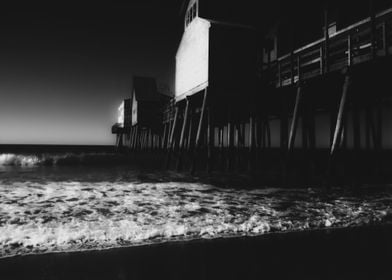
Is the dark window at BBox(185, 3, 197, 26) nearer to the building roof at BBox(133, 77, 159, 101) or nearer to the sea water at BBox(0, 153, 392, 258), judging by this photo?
the sea water at BBox(0, 153, 392, 258)

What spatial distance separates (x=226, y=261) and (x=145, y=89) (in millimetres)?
27890

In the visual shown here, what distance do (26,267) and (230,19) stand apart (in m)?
12.0

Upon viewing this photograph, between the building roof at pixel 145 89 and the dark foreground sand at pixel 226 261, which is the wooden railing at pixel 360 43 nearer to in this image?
the dark foreground sand at pixel 226 261

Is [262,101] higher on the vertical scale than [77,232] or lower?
higher

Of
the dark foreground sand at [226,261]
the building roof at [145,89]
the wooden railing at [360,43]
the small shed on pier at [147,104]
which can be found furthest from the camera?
the building roof at [145,89]

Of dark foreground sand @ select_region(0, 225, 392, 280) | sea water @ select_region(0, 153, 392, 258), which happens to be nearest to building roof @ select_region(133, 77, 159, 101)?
sea water @ select_region(0, 153, 392, 258)

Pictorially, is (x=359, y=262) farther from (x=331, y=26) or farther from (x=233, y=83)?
(x=331, y=26)

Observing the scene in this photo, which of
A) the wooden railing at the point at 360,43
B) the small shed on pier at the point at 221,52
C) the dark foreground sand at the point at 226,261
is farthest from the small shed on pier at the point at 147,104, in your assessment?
the dark foreground sand at the point at 226,261

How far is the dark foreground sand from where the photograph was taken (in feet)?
7.12

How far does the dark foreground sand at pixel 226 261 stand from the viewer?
217cm

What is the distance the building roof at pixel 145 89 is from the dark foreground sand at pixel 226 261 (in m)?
26.0

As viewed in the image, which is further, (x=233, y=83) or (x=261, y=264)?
(x=233, y=83)

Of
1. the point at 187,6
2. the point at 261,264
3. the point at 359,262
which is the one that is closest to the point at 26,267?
the point at 261,264

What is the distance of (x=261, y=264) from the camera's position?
7.79ft
